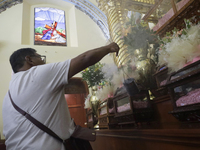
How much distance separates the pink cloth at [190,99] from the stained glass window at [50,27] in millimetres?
6726

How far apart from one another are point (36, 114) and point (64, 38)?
22.9 feet

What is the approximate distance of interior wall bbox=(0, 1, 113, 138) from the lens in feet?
18.3

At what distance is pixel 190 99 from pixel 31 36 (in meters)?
7.07

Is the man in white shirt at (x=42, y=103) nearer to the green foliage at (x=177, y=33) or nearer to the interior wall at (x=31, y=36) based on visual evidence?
the green foliage at (x=177, y=33)

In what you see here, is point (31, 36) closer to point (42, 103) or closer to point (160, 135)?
point (42, 103)

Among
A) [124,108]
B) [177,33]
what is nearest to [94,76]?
[124,108]

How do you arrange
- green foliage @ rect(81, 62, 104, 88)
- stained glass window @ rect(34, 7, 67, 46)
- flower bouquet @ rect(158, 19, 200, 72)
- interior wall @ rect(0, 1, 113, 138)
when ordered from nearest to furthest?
flower bouquet @ rect(158, 19, 200, 72)
green foliage @ rect(81, 62, 104, 88)
interior wall @ rect(0, 1, 113, 138)
stained glass window @ rect(34, 7, 67, 46)

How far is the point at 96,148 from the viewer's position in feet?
7.17

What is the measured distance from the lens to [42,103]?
A: 0.86 m

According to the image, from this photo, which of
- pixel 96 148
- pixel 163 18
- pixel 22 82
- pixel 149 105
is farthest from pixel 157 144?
pixel 163 18

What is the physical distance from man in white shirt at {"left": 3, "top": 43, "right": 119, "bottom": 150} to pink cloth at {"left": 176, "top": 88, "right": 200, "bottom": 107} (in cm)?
56

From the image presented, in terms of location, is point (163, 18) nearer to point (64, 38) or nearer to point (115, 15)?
point (115, 15)

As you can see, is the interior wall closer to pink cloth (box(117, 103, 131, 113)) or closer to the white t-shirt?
pink cloth (box(117, 103, 131, 113))

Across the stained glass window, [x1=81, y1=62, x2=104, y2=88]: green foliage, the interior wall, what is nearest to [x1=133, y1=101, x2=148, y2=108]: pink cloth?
[x1=81, y1=62, x2=104, y2=88]: green foliage
